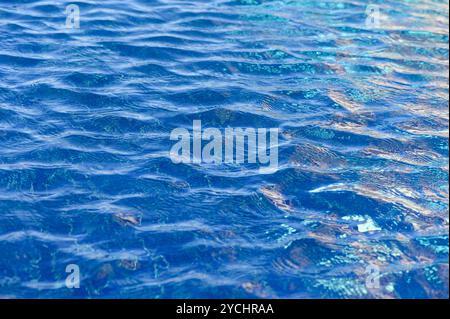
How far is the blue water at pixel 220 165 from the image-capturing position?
4.87 meters

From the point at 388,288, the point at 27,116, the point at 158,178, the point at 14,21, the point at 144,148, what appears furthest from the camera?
the point at 14,21

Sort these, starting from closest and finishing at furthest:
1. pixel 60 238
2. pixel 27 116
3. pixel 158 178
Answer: pixel 60 238
pixel 158 178
pixel 27 116

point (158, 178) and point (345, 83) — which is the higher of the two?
point (345, 83)

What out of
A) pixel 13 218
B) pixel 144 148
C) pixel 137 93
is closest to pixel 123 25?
pixel 137 93

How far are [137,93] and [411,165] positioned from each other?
3.02 meters

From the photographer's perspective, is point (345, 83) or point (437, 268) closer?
point (437, 268)

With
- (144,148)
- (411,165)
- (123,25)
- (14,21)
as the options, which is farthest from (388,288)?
(14,21)

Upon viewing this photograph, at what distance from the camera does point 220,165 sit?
19.9ft

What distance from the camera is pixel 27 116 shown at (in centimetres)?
665

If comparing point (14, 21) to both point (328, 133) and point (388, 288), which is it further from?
point (388, 288)

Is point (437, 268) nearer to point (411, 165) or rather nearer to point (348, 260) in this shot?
point (348, 260)

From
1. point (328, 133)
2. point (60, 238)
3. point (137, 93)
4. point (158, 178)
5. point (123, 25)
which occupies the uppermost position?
point (123, 25)

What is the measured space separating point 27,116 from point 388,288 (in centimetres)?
401

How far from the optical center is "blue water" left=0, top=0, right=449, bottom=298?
4867 millimetres
